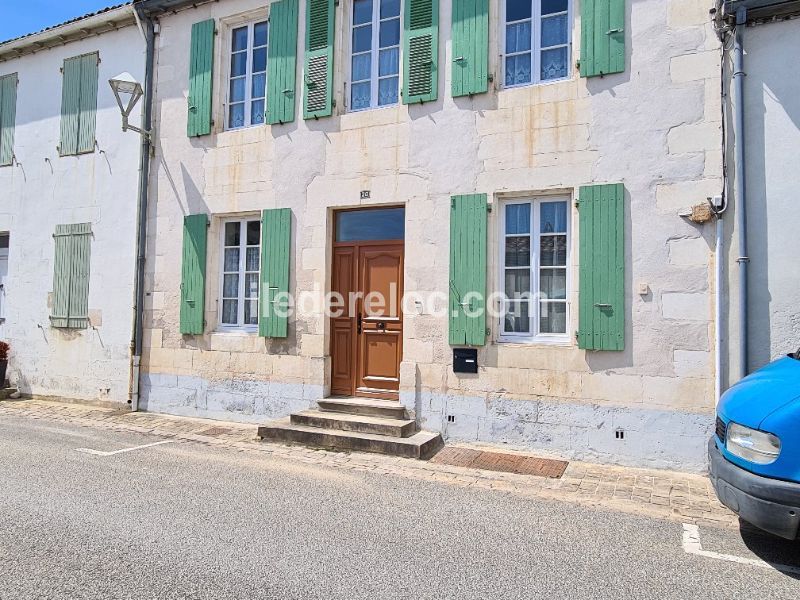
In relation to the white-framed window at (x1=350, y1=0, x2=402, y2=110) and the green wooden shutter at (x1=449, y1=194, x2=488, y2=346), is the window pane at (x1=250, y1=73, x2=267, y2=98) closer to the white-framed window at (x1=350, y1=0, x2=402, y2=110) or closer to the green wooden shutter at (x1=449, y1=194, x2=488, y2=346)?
the white-framed window at (x1=350, y1=0, x2=402, y2=110)

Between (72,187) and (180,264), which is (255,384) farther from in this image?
(72,187)

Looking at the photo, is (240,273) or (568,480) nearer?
(568,480)

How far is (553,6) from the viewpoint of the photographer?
662 centimetres

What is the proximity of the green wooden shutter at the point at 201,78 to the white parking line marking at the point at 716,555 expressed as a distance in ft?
25.7

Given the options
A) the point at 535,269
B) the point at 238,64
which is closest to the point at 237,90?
the point at 238,64

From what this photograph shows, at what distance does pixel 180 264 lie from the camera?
28.1 ft

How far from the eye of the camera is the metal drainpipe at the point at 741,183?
5484mm

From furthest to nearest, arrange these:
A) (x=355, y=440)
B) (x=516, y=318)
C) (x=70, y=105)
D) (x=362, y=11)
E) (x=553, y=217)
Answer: (x=70, y=105), (x=362, y=11), (x=516, y=318), (x=553, y=217), (x=355, y=440)

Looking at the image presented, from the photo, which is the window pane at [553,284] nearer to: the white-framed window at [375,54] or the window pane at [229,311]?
the white-framed window at [375,54]

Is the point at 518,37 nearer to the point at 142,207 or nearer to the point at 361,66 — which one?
the point at 361,66

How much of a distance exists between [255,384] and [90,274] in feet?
12.4

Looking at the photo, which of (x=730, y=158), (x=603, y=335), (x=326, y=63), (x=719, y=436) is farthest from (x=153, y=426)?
(x=730, y=158)

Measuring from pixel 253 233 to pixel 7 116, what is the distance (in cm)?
622

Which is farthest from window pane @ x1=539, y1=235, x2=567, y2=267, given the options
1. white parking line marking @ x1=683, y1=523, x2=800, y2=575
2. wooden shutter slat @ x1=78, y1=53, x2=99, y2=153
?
wooden shutter slat @ x1=78, y1=53, x2=99, y2=153
